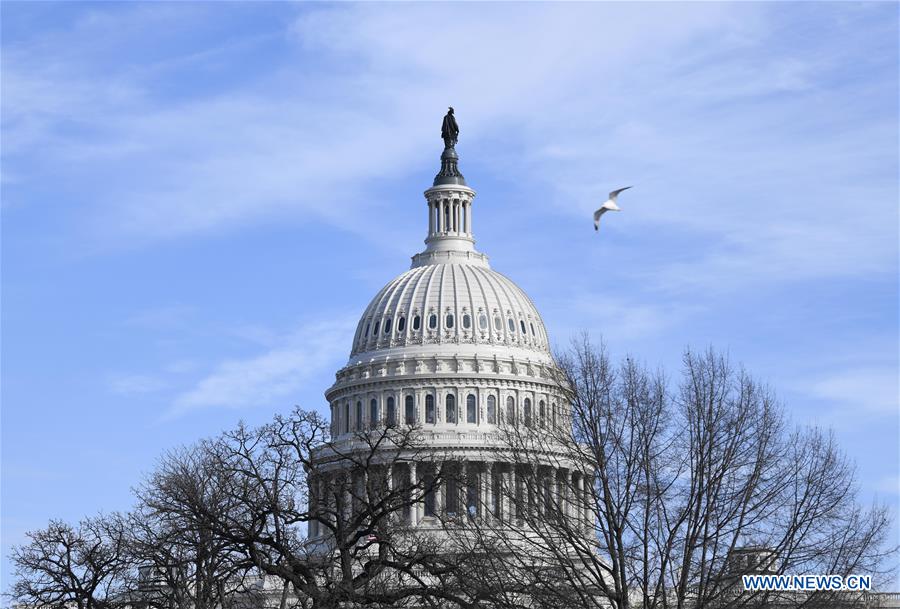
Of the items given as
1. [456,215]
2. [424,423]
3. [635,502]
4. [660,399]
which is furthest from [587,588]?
[456,215]

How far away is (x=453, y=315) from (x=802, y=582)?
114 metres

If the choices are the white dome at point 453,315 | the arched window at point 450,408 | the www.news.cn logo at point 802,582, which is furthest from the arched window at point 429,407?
the www.news.cn logo at point 802,582

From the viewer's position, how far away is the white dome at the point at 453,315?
531 feet

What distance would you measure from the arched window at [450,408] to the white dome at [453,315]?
435cm

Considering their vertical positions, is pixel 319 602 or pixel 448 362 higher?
pixel 448 362

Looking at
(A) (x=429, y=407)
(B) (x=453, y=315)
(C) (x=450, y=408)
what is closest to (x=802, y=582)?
(C) (x=450, y=408)

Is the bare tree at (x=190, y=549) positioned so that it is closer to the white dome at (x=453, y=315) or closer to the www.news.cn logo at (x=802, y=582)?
the www.news.cn logo at (x=802, y=582)

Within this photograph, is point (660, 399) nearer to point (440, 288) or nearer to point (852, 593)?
point (852, 593)

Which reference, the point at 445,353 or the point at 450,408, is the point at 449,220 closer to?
the point at 445,353

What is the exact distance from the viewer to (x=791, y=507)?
5022cm

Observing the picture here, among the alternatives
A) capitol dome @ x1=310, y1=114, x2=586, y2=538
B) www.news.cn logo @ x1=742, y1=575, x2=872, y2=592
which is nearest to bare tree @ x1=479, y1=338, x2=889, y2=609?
www.news.cn logo @ x1=742, y1=575, x2=872, y2=592

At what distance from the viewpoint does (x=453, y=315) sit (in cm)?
16275

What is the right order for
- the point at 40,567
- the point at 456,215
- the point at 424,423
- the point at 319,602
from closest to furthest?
the point at 319,602 → the point at 40,567 → the point at 424,423 → the point at 456,215

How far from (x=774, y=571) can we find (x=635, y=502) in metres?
4.28
